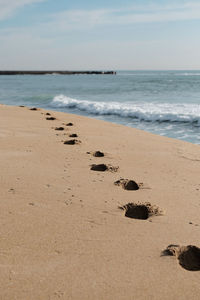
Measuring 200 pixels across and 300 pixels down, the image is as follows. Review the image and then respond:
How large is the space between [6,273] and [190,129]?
7342 mm

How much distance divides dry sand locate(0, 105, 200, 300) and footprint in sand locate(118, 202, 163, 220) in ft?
0.19

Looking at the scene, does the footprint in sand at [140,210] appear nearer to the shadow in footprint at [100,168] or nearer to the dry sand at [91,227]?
the dry sand at [91,227]

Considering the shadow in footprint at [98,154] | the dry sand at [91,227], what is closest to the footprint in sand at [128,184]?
the dry sand at [91,227]

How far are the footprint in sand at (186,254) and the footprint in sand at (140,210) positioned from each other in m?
0.60

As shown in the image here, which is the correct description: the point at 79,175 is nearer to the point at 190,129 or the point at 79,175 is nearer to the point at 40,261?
the point at 40,261

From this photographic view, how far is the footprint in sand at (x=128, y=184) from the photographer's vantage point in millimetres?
3357

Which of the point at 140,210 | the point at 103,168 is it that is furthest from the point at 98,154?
the point at 140,210

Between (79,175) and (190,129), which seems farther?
(190,129)

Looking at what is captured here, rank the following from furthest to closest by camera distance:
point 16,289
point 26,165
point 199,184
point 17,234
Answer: point 26,165 → point 199,184 → point 17,234 → point 16,289

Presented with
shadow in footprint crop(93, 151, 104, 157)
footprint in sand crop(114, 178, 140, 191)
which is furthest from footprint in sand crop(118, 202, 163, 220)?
shadow in footprint crop(93, 151, 104, 157)

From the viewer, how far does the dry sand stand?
1.71 metres

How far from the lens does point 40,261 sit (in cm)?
189

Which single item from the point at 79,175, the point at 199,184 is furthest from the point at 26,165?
the point at 199,184

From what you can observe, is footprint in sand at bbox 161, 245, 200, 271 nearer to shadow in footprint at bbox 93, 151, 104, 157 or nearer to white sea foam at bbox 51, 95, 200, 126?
shadow in footprint at bbox 93, 151, 104, 157
